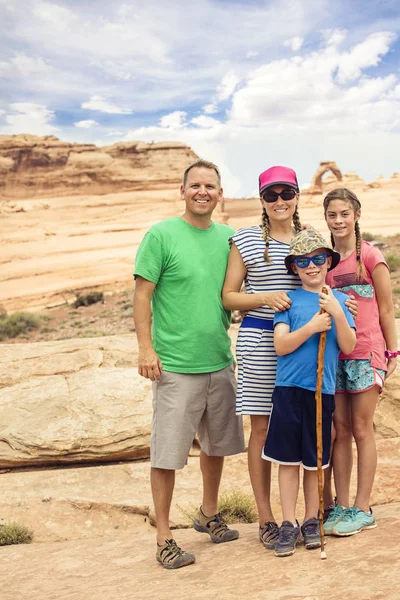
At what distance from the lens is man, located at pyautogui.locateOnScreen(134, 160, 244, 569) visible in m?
3.33

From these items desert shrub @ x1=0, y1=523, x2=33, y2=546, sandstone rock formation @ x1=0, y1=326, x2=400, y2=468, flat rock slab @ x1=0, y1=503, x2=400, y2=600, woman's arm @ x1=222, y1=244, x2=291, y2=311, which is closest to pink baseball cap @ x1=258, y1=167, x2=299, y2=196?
woman's arm @ x1=222, y1=244, x2=291, y2=311

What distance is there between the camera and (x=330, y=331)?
303 centimetres

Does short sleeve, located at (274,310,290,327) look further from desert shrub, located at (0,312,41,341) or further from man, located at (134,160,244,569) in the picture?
desert shrub, located at (0,312,41,341)

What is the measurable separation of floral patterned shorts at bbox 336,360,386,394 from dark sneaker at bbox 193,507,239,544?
3.62 feet

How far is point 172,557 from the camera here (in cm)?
323

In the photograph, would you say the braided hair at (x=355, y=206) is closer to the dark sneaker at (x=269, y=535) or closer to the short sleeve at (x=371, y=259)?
the short sleeve at (x=371, y=259)

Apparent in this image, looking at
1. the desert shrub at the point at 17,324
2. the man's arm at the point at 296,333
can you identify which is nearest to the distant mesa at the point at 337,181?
the desert shrub at the point at 17,324

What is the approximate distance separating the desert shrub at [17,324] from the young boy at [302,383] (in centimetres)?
1497

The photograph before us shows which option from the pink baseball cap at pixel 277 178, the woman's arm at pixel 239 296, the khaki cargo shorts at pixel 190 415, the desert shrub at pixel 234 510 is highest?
the pink baseball cap at pixel 277 178

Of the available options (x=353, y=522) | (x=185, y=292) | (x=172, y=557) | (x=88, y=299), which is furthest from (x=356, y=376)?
(x=88, y=299)

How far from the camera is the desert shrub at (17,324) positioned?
1734 centimetres

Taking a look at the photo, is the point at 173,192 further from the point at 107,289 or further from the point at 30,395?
the point at 30,395

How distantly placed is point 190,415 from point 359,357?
975 millimetres

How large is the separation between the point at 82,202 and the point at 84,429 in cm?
3566
